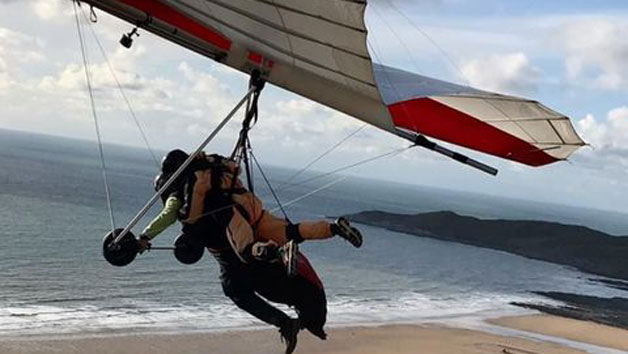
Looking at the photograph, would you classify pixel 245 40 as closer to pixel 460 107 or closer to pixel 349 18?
pixel 349 18

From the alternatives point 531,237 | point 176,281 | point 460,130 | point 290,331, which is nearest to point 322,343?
point 176,281

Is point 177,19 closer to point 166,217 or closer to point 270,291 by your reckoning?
point 166,217

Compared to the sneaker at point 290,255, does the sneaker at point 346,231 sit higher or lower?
higher

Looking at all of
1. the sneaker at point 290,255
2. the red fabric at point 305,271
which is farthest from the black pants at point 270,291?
the sneaker at point 290,255

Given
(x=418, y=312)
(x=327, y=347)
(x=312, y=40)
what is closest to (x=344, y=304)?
(x=418, y=312)

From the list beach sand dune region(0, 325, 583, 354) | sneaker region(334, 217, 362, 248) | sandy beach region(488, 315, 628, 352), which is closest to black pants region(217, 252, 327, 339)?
sneaker region(334, 217, 362, 248)

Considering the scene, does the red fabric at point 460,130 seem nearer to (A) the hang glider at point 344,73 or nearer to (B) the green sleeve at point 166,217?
(A) the hang glider at point 344,73
